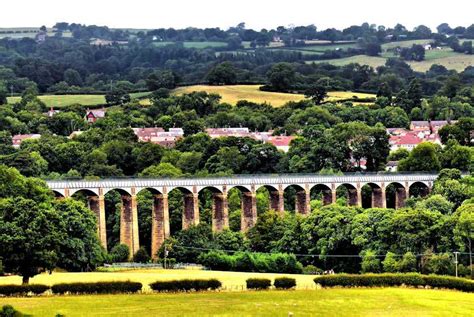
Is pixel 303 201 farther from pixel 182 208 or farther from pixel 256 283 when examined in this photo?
pixel 256 283

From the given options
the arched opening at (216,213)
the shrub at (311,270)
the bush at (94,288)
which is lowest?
the shrub at (311,270)

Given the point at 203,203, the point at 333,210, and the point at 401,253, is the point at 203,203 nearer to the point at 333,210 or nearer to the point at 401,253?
the point at 333,210

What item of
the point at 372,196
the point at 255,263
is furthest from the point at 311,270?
the point at 372,196

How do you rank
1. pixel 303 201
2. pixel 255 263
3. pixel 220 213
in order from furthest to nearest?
pixel 303 201 → pixel 220 213 → pixel 255 263

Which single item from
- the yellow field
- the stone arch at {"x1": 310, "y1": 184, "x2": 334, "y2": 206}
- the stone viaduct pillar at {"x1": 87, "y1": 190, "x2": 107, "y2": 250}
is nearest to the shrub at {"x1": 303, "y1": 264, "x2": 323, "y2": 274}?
the yellow field

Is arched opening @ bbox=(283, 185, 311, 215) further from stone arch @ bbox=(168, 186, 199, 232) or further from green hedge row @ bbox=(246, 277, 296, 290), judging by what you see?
green hedge row @ bbox=(246, 277, 296, 290)

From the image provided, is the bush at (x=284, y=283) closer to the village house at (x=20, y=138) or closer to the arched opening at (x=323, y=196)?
the arched opening at (x=323, y=196)

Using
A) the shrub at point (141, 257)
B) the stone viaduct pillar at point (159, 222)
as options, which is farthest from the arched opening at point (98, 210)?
the stone viaduct pillar at point (159, 222)
